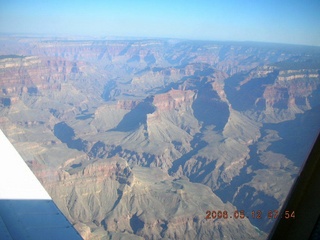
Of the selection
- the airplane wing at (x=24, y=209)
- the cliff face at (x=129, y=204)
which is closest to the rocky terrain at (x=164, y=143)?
the cliff face at (x=129, y=204)

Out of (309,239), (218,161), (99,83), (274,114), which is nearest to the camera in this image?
(309,239)

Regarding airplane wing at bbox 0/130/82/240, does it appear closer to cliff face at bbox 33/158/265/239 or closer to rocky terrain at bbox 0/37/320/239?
rocky terrain at bbox 0/37/320/239

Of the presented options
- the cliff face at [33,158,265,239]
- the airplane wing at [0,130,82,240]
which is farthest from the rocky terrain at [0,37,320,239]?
the airplane wing at [0,130,82,240]

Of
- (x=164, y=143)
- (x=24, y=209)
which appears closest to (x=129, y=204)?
(x=24, y=209)

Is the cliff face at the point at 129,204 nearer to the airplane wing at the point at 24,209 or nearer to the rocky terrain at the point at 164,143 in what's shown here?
the rocky terrain at the point at 164,143

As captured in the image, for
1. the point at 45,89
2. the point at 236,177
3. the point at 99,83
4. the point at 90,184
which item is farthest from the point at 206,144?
the point at 99,83

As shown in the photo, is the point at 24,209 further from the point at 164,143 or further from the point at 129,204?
the point at 164,143

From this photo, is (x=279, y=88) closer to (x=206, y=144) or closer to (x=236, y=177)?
(x=206, y=144)
